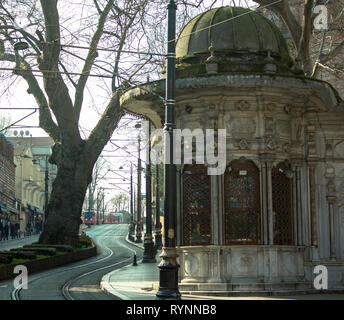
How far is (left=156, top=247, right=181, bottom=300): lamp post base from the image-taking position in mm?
12766

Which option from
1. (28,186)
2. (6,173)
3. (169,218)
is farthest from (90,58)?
(28,186)

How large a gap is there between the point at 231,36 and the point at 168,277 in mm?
6772

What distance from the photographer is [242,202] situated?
16.0 metres

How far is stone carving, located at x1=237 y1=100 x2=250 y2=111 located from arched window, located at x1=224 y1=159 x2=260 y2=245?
1261 millimetres

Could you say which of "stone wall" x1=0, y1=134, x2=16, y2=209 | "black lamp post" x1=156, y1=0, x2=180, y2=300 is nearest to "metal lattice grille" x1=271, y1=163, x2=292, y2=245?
"black lamp post" x1=156, y1=0, x2=180, y2=300

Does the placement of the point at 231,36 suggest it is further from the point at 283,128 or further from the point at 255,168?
the point at 255,168

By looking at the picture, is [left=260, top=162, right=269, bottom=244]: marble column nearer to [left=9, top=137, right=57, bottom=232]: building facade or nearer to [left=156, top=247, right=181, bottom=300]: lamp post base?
[left=156, top=247, right=181, bottom=300]: lamp post base

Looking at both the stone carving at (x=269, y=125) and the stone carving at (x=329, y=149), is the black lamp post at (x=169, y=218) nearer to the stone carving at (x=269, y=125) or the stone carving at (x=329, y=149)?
the stone carving at (x=269, y=125)

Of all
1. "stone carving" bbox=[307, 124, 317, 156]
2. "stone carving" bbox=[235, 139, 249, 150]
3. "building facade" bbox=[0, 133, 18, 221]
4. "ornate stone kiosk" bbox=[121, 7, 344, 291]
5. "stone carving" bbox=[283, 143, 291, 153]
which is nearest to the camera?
"ornate stone kiosk" bbox=[121, 7, 344, 291]

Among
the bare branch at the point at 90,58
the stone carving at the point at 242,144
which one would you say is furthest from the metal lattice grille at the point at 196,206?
the bare branch at the point at 90,58

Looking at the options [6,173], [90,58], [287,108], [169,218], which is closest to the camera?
[169,218]

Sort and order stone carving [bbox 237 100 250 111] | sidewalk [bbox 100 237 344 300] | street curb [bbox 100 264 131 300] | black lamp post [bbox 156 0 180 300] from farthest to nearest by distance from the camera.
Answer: stone carving [bbox 237 100 250 111] < street curb [bbox 100 264 131 300] < sidewalk [bbox 100 237 344 300] < black lamp post [bbox 156 0 180 300]

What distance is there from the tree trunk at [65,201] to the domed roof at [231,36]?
16050 millimetres
